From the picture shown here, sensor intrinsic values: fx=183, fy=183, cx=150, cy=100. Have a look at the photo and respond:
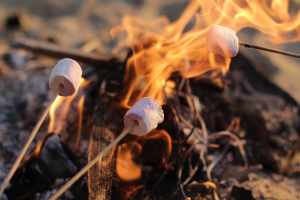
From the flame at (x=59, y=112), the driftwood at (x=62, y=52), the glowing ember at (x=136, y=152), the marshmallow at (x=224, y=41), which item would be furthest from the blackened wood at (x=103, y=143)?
the marshmallow at (x=224, y=41)

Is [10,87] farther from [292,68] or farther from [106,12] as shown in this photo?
[292,68]

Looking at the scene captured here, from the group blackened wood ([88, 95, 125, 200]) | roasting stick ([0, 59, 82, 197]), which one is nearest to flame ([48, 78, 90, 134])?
blackened wood ([88, 95, 125, 200])

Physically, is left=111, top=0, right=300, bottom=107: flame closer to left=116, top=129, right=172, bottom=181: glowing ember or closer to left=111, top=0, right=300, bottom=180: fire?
left=111, top=0, right=300, bottom=180: fire

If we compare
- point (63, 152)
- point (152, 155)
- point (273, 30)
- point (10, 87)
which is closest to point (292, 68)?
point (273, 30)

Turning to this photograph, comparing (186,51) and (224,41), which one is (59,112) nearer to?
(186,51)

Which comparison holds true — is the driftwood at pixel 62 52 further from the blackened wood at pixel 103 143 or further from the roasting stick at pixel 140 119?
the roasting stick at pixel 140 119

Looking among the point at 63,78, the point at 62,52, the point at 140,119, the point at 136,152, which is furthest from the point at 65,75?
the point at 62,52
